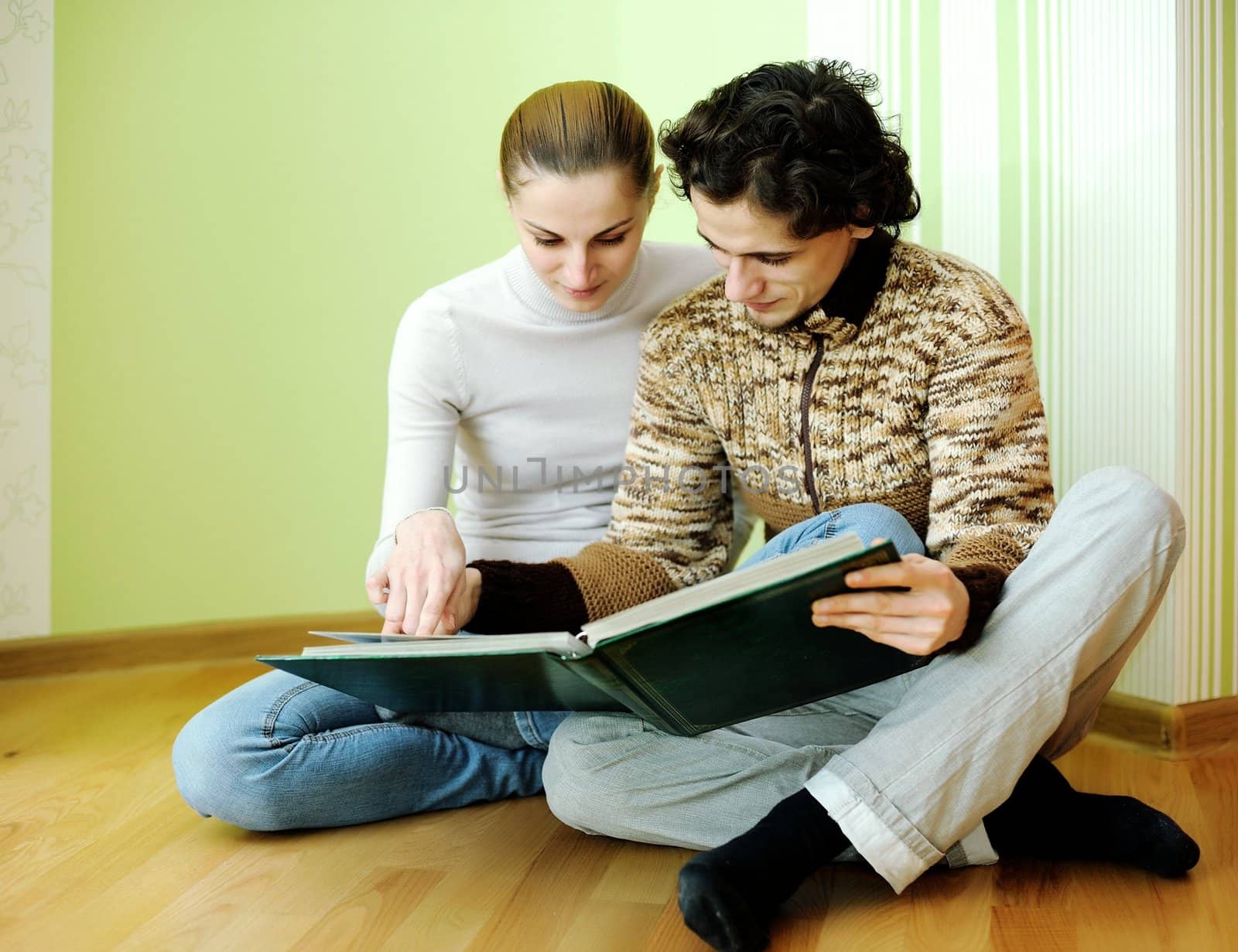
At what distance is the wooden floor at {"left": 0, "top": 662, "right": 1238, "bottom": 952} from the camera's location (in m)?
1.03

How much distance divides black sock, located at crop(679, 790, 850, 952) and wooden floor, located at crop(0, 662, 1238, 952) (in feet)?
0.15

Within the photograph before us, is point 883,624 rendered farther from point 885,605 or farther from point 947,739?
point 947,739

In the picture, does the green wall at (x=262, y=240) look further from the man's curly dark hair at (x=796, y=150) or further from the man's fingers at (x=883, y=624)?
the man's fingers at (x=883, y=624)

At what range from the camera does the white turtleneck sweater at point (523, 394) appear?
1519mm

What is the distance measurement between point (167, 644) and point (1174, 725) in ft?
5.89

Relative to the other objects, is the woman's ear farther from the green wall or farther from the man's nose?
the green wall

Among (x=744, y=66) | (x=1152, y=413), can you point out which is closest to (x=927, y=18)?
(x=744, y=66)

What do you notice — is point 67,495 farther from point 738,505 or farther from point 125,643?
point 738,505

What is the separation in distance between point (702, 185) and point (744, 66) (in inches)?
42.4

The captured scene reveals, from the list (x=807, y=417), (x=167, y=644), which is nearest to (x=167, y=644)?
(x=167, y=644)

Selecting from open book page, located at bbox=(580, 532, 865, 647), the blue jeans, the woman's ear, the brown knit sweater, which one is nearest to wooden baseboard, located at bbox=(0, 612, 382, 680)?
the blue jeans

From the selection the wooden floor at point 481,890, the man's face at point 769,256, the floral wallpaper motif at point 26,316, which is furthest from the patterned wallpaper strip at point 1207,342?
the floral wallpaper motif at point 26,316

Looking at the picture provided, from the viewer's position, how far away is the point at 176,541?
7.79 ft

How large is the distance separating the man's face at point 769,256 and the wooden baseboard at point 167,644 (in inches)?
55.7
